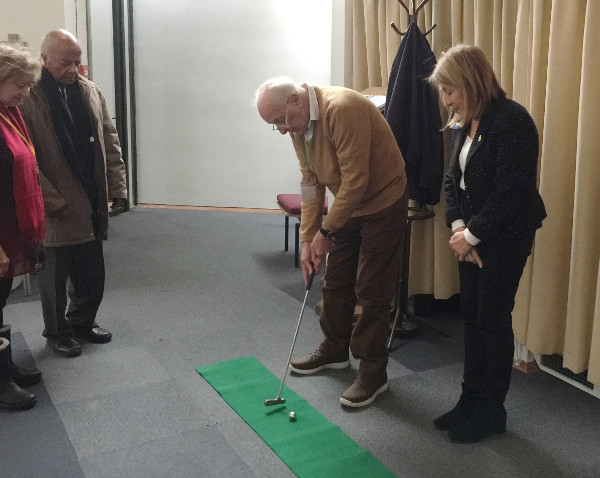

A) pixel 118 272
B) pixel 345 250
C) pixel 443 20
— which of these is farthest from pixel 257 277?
pixel 443 20

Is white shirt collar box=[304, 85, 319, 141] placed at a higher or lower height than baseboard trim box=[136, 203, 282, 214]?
higher

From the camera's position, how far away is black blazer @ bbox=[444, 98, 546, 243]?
77.3 inches

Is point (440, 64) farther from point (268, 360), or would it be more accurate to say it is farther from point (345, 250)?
point (268, 360)

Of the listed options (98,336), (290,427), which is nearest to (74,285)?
(98,336)

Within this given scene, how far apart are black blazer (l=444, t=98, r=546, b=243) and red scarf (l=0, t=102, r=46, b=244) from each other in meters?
1.59

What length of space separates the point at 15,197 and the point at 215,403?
3.60ft

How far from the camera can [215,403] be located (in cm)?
255

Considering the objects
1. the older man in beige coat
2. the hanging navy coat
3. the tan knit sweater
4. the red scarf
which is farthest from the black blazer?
the older man in beige coat

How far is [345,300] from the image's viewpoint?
2752 mm

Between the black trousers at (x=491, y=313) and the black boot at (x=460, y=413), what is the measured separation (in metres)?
0.03

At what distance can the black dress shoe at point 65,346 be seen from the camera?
2982mm

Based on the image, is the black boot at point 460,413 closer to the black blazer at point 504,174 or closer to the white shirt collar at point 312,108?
the black blazer at point 504,174

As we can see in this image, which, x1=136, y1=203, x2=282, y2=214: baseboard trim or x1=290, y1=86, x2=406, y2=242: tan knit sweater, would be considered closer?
x1=290, y1=86, x2=406, y2=242: tan knit sweater

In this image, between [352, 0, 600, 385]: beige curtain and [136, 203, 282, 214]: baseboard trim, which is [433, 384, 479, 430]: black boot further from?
[136, 203, 282, 214]: baseboard trim
